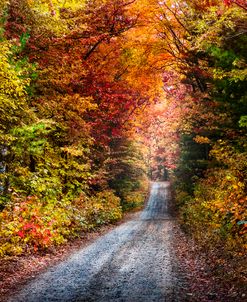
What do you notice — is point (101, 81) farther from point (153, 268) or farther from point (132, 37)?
point (153, 268)

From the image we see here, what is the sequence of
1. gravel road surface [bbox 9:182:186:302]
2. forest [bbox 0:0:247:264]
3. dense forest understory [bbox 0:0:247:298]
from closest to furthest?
gravel road surface [bbox 9:182:186:302], dense forest understory [bbox 0:0:247:298], forest [bbox 0:0:247:264]

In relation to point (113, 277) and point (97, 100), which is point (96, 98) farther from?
point (113, 277)

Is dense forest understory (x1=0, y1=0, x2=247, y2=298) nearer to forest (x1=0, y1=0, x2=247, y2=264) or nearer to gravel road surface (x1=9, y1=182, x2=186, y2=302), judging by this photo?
forest (x1=0, y1=0, x2=247, y2=264)

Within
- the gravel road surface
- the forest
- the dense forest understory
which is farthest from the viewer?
the forest

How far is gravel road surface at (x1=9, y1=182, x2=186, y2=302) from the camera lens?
7.14 m

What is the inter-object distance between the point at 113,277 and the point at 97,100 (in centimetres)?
1331

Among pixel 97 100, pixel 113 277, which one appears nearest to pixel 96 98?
pixel 97 100

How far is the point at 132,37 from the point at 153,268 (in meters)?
15.1

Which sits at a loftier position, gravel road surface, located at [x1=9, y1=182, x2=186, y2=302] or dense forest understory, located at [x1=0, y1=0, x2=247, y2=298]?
dense forest understory, located at [x1=0, y1=0, x2=247, y2=298]

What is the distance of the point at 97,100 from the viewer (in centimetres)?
2017

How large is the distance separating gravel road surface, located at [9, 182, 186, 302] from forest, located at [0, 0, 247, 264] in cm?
171

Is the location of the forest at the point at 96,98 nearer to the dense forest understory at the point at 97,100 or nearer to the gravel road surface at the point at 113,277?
the dense forest understory at the point at 97,100

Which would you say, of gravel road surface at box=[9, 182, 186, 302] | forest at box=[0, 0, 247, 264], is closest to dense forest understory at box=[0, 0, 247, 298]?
forest at box=[0, 0, 247, 264]

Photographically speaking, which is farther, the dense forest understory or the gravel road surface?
the dense forest understory
